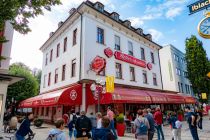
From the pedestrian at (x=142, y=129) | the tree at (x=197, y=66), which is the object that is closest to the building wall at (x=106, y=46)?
the pedestrian at (x=142, y=129)

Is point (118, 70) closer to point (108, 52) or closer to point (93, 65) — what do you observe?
point (108, 52)

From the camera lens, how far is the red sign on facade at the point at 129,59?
18.6 metres

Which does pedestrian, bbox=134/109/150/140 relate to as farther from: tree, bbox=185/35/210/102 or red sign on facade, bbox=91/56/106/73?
tree, bbox=185/35/210/102

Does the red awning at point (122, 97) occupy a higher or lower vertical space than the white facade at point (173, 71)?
lower

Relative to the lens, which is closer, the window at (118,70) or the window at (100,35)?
the window at (100,35)

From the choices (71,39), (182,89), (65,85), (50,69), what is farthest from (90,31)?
(182,89)

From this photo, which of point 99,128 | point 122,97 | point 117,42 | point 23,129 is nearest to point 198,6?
point 99,128

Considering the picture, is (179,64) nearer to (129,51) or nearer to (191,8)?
(129,51)

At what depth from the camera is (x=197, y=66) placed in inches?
1236

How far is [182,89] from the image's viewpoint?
3278cm

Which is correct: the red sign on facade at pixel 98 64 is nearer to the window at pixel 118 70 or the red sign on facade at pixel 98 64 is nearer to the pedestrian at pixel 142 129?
the window at pixel 118 70

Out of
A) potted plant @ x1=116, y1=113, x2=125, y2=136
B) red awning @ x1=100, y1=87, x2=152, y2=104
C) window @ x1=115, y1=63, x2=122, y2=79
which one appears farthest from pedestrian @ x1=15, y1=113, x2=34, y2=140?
window @ x1=115, y1=63, x2=122, y2=79

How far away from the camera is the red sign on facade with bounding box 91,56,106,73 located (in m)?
14.9

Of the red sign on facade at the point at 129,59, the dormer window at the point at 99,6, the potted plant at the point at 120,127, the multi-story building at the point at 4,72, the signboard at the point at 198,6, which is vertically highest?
the dormer window at the point at 99,6
